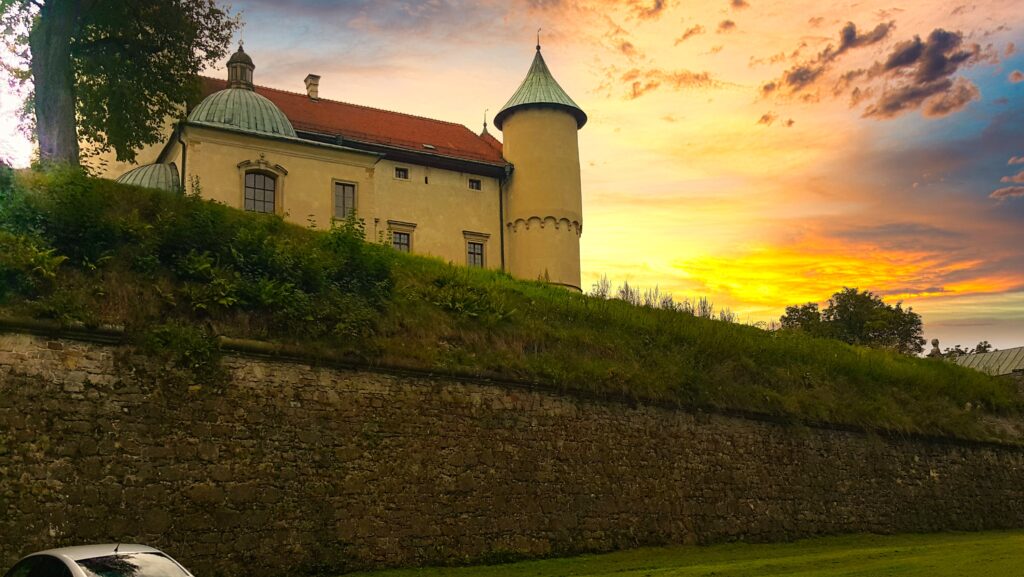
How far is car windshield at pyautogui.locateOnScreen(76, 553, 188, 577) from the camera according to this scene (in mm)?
10367

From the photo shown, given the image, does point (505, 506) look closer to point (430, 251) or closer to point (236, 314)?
point (236, 314)

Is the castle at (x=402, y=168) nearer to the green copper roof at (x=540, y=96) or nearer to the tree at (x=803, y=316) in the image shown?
the green copper roof at (x=540, y=96)

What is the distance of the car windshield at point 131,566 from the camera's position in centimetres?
1037

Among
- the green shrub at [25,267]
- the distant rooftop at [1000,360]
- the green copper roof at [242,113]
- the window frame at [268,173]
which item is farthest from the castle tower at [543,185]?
the distant rooftop at [1000,360]

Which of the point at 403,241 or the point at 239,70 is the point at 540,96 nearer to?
the point at 403,241

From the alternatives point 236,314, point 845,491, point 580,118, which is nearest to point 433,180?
point 580,118

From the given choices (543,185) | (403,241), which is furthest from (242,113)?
(543,185)

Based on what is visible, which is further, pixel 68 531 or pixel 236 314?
pixel 236 314

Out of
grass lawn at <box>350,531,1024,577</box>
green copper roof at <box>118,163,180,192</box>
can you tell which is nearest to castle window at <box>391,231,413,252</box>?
green copper roof at <box>118,163,180,192</box>

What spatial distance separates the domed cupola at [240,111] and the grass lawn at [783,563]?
23195 millimetres

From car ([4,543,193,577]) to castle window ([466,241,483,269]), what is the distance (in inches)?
1311

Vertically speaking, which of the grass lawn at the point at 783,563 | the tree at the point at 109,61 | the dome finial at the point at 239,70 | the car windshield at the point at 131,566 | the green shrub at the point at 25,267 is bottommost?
the grass lawn at the point at 783,563

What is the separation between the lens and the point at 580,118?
46.0 metres

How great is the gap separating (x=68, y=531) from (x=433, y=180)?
30.2 meters
